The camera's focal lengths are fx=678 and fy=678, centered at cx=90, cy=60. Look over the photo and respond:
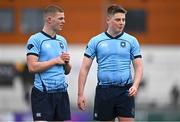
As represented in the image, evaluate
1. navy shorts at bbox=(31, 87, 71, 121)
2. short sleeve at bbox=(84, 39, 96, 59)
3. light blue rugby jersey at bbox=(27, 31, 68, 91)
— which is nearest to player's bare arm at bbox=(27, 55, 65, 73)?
light blue rugby jersey at bbox=(27, 31, 68, 91)

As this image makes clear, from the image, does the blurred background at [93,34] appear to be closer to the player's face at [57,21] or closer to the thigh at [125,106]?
the thigh at [125,106]

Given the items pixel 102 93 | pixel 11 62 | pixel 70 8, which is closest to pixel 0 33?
pixel 11 62

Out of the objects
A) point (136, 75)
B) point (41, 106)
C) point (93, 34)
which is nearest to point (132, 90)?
point (136, 75)

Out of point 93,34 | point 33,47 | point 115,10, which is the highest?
A: point 93,34

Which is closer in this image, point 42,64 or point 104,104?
point 42,64

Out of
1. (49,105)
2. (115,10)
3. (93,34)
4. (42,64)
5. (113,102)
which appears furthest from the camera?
(93,34)

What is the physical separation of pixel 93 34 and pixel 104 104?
31.6 m

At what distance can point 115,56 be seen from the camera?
9.46m

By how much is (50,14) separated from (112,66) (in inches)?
44.5

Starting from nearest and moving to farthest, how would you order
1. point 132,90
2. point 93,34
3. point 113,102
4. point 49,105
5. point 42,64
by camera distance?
point 42,64 < point 132,90 < point 49,105 < point 113,102 < point 93,34

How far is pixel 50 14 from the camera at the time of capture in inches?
365

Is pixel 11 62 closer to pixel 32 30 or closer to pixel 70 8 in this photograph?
pixel 32 30

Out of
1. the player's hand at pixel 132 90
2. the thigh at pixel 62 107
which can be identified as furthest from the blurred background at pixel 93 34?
the player's hand at pixel 132 90

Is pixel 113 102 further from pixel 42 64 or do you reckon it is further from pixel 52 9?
pixel 52 9
